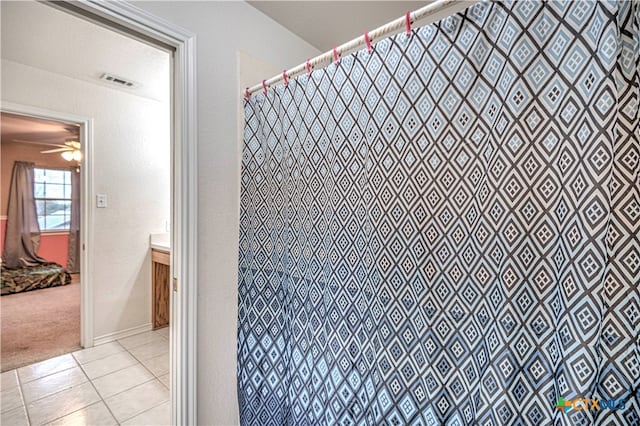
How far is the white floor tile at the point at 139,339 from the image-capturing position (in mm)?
2684

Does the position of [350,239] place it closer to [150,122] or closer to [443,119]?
[443,119]

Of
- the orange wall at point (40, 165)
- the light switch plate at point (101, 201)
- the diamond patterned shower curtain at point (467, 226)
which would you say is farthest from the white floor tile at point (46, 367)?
the orange wall at point (40, 165)

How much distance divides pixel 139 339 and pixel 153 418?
123 centimetres

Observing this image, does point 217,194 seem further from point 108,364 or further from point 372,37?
point 108,364

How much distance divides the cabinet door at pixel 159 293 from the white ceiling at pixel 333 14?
251 centimetres

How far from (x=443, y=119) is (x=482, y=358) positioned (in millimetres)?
675

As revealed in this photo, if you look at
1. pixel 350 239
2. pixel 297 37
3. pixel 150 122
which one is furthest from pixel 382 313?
pixel 150 122

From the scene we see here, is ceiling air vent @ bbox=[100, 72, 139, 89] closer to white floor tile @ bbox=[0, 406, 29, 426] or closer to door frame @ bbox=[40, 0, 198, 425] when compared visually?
door frame @ bbox=[40, 0, 198, 425]

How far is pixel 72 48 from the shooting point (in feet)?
6.77

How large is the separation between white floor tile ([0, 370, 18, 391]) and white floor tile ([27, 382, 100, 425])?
0.35 m

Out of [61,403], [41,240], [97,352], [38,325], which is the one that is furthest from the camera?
[41,240]

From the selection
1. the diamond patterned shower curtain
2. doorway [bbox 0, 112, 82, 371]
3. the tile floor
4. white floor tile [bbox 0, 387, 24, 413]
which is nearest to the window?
doorway [bbox 0, 112, 82, 371]

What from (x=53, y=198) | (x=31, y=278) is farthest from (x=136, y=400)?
(x=53, y=198)

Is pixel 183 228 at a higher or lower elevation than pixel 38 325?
→ higher
